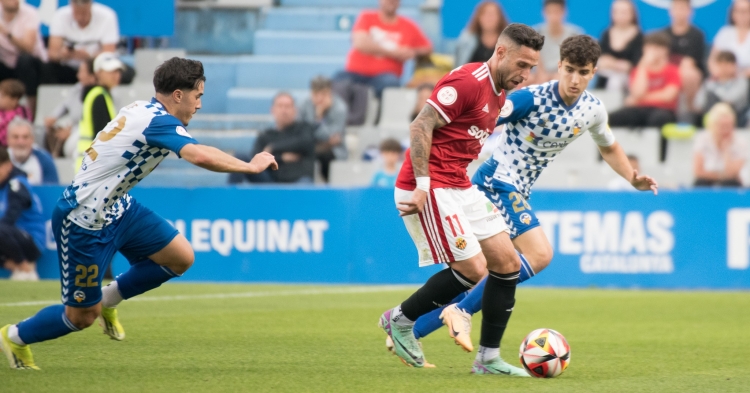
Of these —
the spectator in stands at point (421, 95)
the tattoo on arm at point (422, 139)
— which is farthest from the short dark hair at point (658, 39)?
the tattoo on arm at point (422, 139)

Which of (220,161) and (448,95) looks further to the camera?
(448,95)

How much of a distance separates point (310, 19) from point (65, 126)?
203 inches

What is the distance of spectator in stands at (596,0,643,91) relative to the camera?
15.2m

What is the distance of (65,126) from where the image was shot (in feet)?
51.3

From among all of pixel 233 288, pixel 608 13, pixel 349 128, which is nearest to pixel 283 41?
pixel 349 128

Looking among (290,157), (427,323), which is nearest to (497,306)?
(427,323)

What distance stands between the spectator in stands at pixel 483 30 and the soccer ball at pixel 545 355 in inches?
360

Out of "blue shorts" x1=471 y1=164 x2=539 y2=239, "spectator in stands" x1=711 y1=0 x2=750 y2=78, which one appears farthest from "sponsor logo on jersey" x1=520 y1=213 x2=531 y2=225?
"spectator in stands" x1=711 y1=0 x2=750 y2=78

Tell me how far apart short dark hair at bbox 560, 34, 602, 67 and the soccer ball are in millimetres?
1848

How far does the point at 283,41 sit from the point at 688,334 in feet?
37.8

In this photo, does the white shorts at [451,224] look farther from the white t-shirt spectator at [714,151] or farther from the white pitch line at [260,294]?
the white t-shirt spectator at [714,151]

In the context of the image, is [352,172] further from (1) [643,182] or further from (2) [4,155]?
(1) [643,182]

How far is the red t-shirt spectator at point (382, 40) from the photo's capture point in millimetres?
15969

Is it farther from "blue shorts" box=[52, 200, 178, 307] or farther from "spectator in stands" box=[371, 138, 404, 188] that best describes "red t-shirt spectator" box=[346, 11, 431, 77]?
"blue shorts" box=[52, 200, 178, 307]
